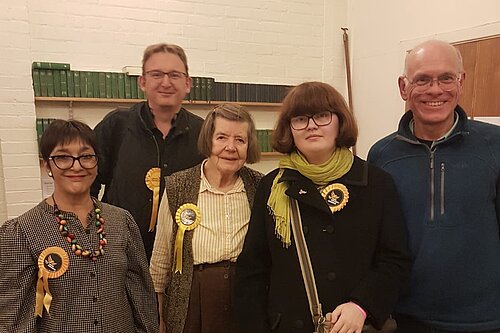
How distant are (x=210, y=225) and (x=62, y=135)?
2.14ft

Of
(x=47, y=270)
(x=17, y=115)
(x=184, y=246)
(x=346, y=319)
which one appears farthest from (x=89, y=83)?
(x=346, y=319)

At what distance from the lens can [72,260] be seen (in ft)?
4.92

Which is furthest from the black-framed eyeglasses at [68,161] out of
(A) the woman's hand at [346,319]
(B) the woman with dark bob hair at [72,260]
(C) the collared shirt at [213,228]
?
(A) the woman's hand at [346,319]

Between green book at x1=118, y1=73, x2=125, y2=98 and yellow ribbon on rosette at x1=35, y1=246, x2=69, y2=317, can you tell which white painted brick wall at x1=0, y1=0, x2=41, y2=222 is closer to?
green book at x1=118, y1=73, x2=125, y2=98

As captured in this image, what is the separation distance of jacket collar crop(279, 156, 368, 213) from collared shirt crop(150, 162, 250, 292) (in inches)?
14.0

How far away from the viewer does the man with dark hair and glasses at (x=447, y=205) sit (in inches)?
58.2

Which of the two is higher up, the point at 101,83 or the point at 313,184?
the point at 101,83

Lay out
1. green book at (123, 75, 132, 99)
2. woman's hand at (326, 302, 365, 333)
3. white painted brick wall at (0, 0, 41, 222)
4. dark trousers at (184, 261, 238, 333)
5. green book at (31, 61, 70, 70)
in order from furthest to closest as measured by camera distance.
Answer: green book at (123, 75, 132, 99)
green book at (31, 61, 70, 70)
white painted brick wall at (0, 0, 41, 222)
dark trousers at (184, 261, 238, 333)
woman's hand at (326, 302, 365, 333)

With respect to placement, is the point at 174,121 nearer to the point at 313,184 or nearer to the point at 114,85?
the point at 313,184

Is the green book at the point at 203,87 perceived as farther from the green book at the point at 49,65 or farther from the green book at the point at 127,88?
the green book at the point at 49,65

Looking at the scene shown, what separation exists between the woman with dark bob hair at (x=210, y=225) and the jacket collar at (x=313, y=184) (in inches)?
13.6

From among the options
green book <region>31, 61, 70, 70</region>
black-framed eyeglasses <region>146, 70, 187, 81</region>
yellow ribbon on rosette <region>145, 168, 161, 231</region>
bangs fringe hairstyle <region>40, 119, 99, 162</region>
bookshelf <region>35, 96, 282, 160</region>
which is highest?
green book <region>31, 61, 70, 70</region>

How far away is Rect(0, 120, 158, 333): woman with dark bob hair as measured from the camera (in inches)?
56.8

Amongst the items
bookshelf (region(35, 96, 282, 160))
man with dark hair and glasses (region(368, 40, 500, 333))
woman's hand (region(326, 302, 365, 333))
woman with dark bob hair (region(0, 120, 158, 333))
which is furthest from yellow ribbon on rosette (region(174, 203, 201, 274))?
bookshelf (region(35, 96, 282, 160))
